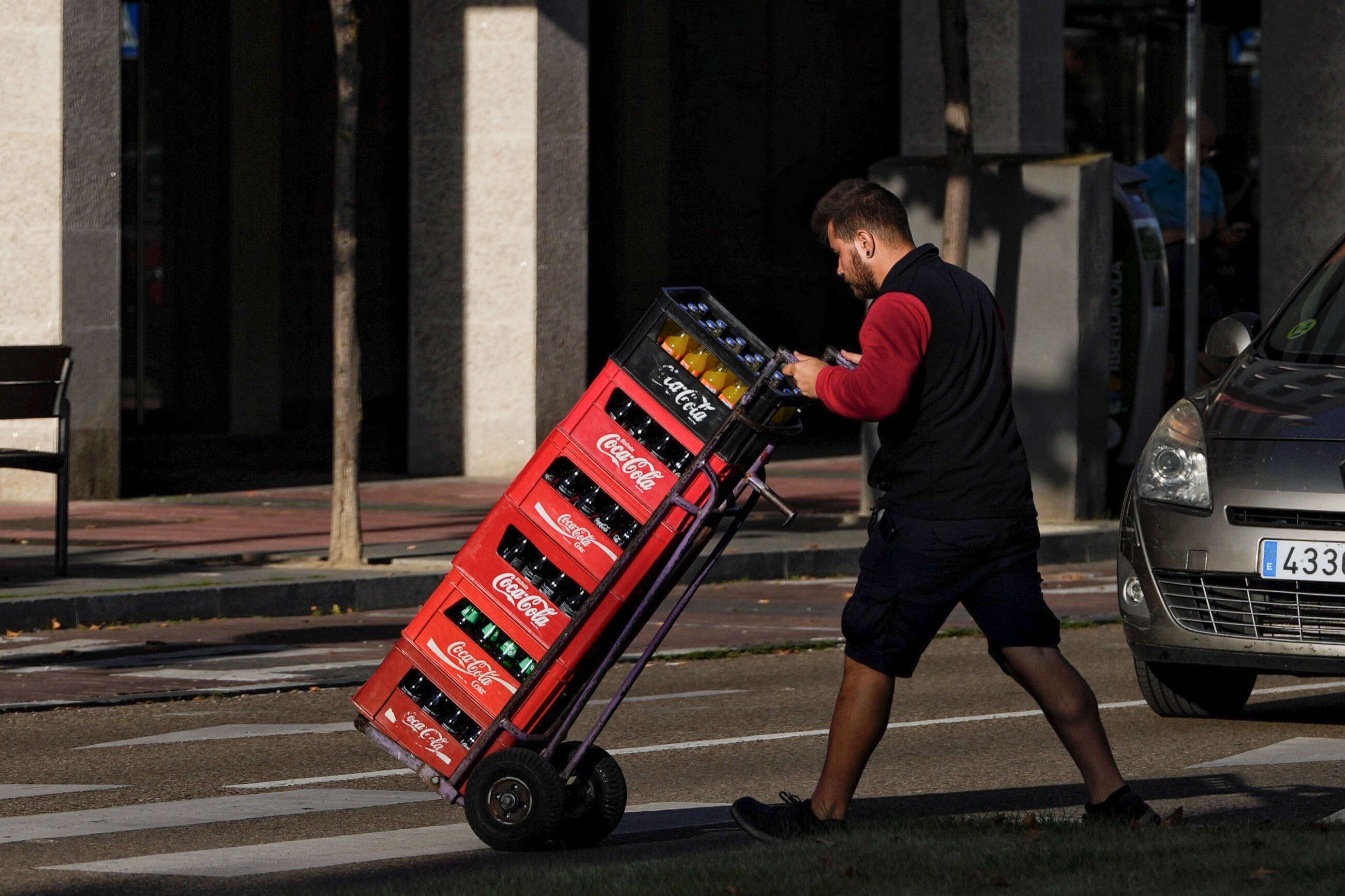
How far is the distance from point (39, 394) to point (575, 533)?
287 inches

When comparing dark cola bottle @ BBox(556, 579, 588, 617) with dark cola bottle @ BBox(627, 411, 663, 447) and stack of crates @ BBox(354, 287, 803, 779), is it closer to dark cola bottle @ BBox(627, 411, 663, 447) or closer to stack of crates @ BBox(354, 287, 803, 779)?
stack of crates @ BBox(354, 287, 803, 779)

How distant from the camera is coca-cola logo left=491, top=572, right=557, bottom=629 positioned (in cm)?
615

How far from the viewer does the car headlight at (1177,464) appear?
793 centimetres

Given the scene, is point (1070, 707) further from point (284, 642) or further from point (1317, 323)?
point (284, 642)

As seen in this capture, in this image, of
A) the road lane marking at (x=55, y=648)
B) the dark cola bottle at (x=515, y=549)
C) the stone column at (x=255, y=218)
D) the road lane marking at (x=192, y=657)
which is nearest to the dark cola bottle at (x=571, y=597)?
the dark cola bottle at (x=515, y=549)

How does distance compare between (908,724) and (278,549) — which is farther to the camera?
(278,549)

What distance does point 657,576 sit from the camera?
6.04m

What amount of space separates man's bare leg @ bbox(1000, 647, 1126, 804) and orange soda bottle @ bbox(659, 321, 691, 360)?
1010 mm

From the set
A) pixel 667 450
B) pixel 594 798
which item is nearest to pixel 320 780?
pixel 594 798

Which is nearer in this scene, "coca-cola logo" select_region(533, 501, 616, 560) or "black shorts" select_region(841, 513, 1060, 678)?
"black shorts" select_region(841, 513, 1060, 678)

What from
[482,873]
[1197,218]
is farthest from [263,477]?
[482,873]

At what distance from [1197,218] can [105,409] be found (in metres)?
7.24

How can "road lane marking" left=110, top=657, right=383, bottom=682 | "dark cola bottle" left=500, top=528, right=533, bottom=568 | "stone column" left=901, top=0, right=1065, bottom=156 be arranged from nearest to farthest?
"dark cola bottle" left=500, top=528, right=533, bottom=568 → "road lane marking" left=110, top=657, right=383, bottom=682 → "stone column" left=901, top=0, right=1065, bottom=156

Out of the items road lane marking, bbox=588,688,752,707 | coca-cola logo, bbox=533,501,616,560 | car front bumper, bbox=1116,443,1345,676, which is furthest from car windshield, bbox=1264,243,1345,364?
coca-cola logo, bbox=533,501,616,560
